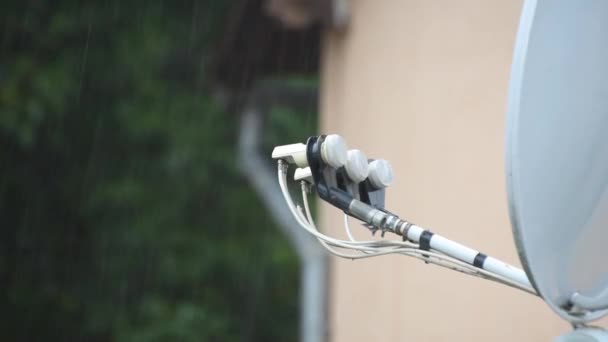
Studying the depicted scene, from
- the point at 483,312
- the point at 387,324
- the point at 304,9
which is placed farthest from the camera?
the point at 304,9

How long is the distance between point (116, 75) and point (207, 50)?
0.81 meters

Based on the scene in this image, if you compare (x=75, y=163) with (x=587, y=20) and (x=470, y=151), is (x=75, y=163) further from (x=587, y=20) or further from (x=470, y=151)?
(x=587, y=20)

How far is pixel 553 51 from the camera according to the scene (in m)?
1.32

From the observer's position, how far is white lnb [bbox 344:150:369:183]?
1.54 metres

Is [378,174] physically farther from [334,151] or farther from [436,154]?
[436,154]

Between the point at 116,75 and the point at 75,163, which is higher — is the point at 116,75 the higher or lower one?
the higher one

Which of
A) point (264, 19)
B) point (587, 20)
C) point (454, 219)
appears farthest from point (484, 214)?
point (264, 19)

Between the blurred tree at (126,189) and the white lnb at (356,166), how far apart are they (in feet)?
17.0

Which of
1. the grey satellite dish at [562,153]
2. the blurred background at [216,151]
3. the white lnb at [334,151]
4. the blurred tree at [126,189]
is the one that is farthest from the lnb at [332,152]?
the blurred tree at [126,189]

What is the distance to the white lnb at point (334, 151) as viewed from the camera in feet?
4.91

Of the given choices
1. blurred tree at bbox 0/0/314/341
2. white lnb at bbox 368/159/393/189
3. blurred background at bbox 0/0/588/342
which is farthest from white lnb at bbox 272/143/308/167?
blurred tree at bbox 0/0/314/341

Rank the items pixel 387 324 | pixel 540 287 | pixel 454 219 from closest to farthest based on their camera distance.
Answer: pixel 540 287 < pixel 454 219 < pixel 387 324

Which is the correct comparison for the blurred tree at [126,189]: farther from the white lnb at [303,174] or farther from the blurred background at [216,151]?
the white lnb at [303,174]

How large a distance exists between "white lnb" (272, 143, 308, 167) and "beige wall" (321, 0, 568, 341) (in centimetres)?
85
